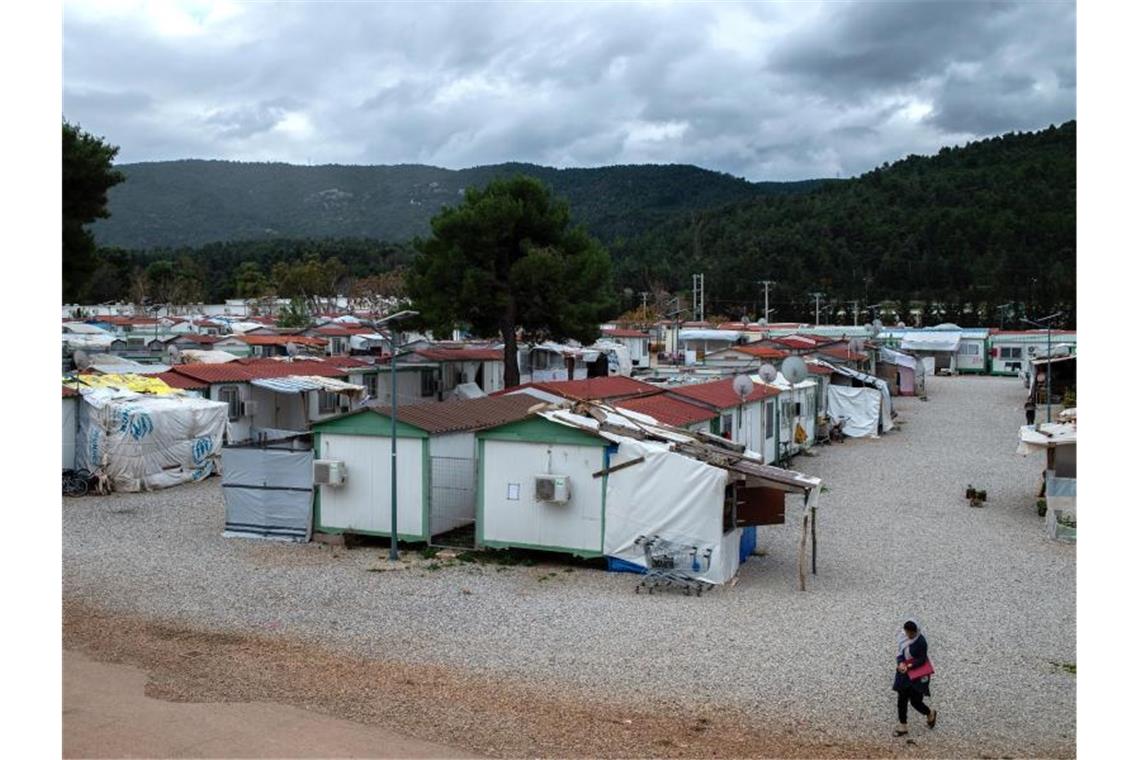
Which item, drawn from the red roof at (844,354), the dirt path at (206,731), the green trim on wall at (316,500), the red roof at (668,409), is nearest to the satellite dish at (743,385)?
the red roof at (668,409)

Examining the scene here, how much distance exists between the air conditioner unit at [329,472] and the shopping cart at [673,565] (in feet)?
16.9

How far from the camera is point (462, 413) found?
18359 millimetres

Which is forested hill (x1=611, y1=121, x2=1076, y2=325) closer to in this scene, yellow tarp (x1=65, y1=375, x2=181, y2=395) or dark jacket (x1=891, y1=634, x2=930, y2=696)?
yellow tarp (x1=65, y1=375, x2=181, y2=395)

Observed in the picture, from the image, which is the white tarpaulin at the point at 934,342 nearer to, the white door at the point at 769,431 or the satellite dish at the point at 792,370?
the white door at the point at 769,431

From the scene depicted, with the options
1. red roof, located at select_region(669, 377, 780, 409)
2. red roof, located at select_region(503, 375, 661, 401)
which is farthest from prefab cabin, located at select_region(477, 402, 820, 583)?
red roof, located at select_region(669, 377, 780, 409)

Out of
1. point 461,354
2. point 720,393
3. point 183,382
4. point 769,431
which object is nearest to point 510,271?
point 461,354

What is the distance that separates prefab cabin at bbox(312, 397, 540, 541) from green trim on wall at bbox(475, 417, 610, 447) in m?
0.54

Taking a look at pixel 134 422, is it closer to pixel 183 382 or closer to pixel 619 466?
pixel 183 382

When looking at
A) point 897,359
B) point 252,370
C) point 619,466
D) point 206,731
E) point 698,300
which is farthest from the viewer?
point 698,300

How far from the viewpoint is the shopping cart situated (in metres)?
14.2

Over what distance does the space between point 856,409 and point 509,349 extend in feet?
40.8

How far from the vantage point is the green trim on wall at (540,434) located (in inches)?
611
